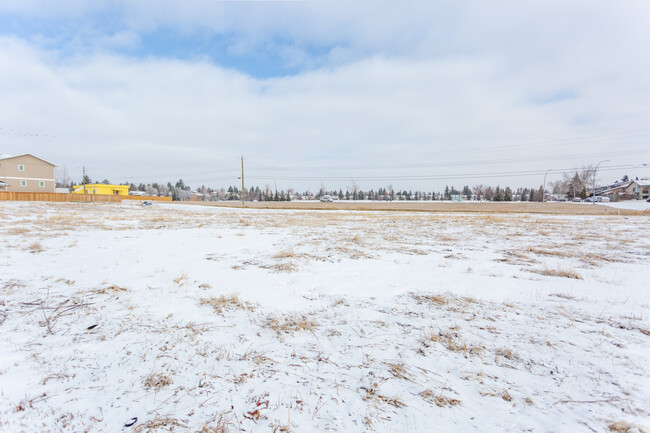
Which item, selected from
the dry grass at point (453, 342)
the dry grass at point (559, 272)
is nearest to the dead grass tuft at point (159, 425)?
the dry grass at point (453, 342)

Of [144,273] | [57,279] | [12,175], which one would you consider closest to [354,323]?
[144,273]

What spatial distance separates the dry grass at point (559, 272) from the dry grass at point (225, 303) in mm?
7099

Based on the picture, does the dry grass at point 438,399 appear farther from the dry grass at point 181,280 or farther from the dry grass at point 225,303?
the dry grass at point 181,280

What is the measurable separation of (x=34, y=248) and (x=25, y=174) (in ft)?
250

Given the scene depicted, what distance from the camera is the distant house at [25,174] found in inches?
2197

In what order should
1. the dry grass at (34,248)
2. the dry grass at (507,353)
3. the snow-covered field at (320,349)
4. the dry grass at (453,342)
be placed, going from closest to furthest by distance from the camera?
1. the snow-covered field at (320,349)
2. the dry grass at (507,353)
3. the dry grass at (453,342)
4. the dry grass at (34,248)

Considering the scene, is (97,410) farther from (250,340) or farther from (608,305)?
(608,305)

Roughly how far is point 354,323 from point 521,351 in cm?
209

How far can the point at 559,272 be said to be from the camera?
644 cm

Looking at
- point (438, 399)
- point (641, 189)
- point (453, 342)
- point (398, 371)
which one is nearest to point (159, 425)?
point (398, 371)

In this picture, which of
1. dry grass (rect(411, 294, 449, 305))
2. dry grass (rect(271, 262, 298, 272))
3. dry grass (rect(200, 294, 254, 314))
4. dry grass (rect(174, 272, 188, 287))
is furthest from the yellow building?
dry grass (rect(411, 294, 449, 305))

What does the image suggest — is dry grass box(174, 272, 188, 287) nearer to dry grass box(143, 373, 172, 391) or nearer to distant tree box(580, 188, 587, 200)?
dry grass box(143, 373, 172, 391)

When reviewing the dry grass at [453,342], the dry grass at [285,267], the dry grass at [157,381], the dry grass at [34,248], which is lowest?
the dry grass at [453,342]

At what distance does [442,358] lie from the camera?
10.0 ft
